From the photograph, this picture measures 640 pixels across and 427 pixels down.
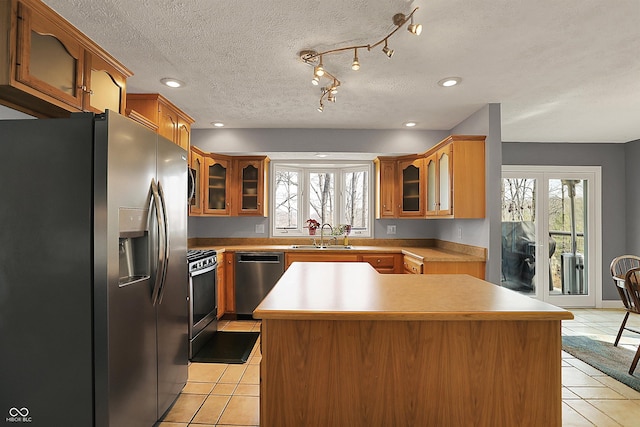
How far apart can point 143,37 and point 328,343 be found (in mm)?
2204

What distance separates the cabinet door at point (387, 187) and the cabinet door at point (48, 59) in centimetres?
359

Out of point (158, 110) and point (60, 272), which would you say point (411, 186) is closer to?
point (158, 110)

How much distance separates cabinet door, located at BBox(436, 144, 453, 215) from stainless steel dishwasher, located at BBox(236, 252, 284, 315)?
202cm

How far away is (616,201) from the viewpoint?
17.5 ft

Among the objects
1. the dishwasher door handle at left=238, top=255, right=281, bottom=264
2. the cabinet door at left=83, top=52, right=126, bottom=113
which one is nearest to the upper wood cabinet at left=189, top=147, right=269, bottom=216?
the dishwasher door handle at left=238, top=255, right=281, bottom=264

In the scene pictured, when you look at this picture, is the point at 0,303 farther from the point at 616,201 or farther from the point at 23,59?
the point at 616,201

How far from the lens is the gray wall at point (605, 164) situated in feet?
17.5

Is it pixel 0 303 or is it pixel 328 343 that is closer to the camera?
pixel 328 343

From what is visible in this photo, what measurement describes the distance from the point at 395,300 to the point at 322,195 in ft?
12.9

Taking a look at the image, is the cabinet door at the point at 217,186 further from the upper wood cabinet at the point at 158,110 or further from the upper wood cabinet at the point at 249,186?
the upper wood cabinet at the point at 158,110

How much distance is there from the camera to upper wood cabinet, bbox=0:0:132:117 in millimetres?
1786

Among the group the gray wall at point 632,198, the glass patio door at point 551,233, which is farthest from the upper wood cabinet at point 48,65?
the gray wall at point 632,198

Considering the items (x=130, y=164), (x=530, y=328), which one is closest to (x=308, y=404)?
(x=530, y=328)

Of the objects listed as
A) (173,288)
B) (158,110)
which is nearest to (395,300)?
(173,288)
